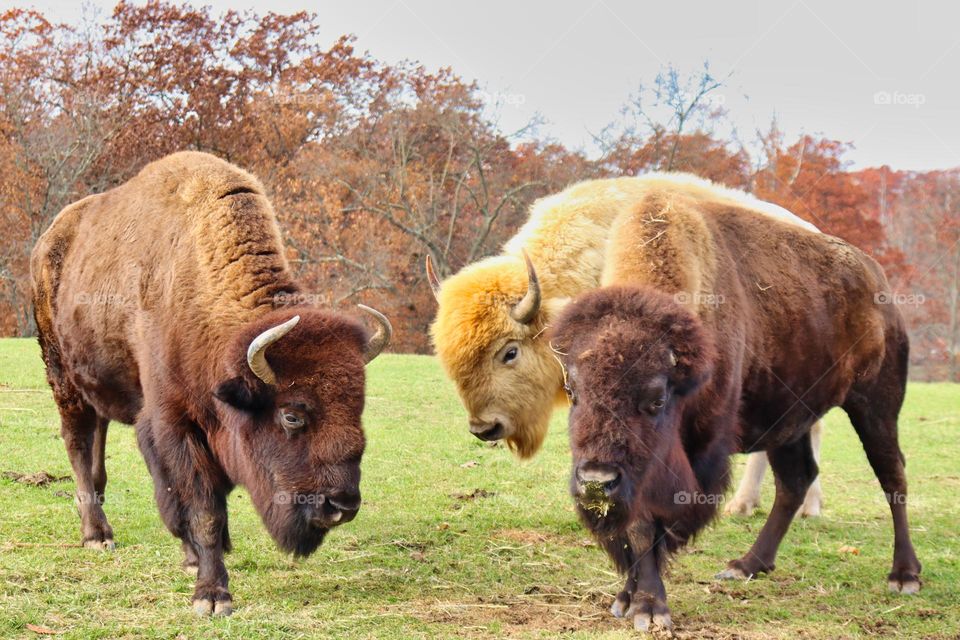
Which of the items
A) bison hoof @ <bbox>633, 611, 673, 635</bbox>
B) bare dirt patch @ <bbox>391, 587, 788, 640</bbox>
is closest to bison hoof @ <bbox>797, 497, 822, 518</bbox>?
bare dirt patch @ <bbox>391, 587, 788, 640</bbox>

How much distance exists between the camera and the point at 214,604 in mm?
5301

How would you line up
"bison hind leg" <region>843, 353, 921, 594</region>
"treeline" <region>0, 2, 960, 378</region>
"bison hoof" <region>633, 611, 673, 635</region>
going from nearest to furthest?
1. "bison hoof" <region>633, 611, 673, 635</region>
2. "bison hind leg" <region>843, 353, 921, 594</region>
3. "treeline" <region>0, 2, 960, 378</region>

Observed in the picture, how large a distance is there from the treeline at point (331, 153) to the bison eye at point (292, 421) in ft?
71.1

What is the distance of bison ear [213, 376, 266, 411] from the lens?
5340 mm

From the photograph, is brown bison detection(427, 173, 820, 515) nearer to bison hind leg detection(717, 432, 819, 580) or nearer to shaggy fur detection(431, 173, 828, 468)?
shaggy fur detection(431, 173, 828, 468)

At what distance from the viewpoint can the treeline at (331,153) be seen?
2834 centimetres

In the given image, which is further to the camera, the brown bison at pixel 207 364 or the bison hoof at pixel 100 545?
the bison hoof at pixel 100 545

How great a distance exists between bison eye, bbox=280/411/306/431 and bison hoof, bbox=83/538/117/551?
2.15 metres

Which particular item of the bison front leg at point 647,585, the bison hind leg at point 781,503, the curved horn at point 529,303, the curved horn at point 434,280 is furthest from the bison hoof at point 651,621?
the curved horn at point 434,280

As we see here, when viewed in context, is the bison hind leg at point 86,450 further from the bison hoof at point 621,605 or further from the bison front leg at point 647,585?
the bison front leg at point 647,585

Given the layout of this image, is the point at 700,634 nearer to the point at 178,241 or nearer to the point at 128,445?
the point at 178,241

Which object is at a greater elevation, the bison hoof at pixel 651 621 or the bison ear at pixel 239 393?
the bison ear at pixel 239 393

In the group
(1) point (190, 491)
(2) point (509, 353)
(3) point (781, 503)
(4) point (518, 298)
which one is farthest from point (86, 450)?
(3) point (781, 503)

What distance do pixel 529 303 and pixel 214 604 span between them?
10.6 ft
